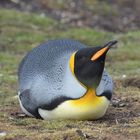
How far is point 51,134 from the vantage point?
18.9 ft

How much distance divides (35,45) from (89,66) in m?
9.48

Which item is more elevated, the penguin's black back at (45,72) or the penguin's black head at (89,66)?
the penguin's black head at (89,66)

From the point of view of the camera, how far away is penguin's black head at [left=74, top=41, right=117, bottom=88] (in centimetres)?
623

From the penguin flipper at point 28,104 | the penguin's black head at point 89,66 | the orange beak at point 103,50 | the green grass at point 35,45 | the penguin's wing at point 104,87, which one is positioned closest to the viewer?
the green grass at point 35,45

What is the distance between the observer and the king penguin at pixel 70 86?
6.29 metres

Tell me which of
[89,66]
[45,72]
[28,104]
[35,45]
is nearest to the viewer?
[89,66]

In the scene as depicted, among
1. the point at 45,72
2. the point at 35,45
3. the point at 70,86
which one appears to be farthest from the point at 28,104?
the point at 35,45

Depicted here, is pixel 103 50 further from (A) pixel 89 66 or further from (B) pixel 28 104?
(B) pixel 28 104

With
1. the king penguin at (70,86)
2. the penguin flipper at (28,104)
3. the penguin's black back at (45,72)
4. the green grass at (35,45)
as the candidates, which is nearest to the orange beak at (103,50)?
the king penguin at (70,86)

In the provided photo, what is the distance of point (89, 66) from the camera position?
6.28 m

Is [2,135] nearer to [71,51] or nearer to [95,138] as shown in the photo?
[95,138]

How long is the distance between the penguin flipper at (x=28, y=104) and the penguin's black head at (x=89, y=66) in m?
0.64

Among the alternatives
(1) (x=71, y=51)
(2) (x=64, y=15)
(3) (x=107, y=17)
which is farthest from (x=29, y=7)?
(1) (x=71, y=51)

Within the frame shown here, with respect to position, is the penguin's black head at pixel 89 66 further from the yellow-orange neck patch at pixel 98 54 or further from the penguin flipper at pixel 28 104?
the penguin flipper at pixel 28 104
